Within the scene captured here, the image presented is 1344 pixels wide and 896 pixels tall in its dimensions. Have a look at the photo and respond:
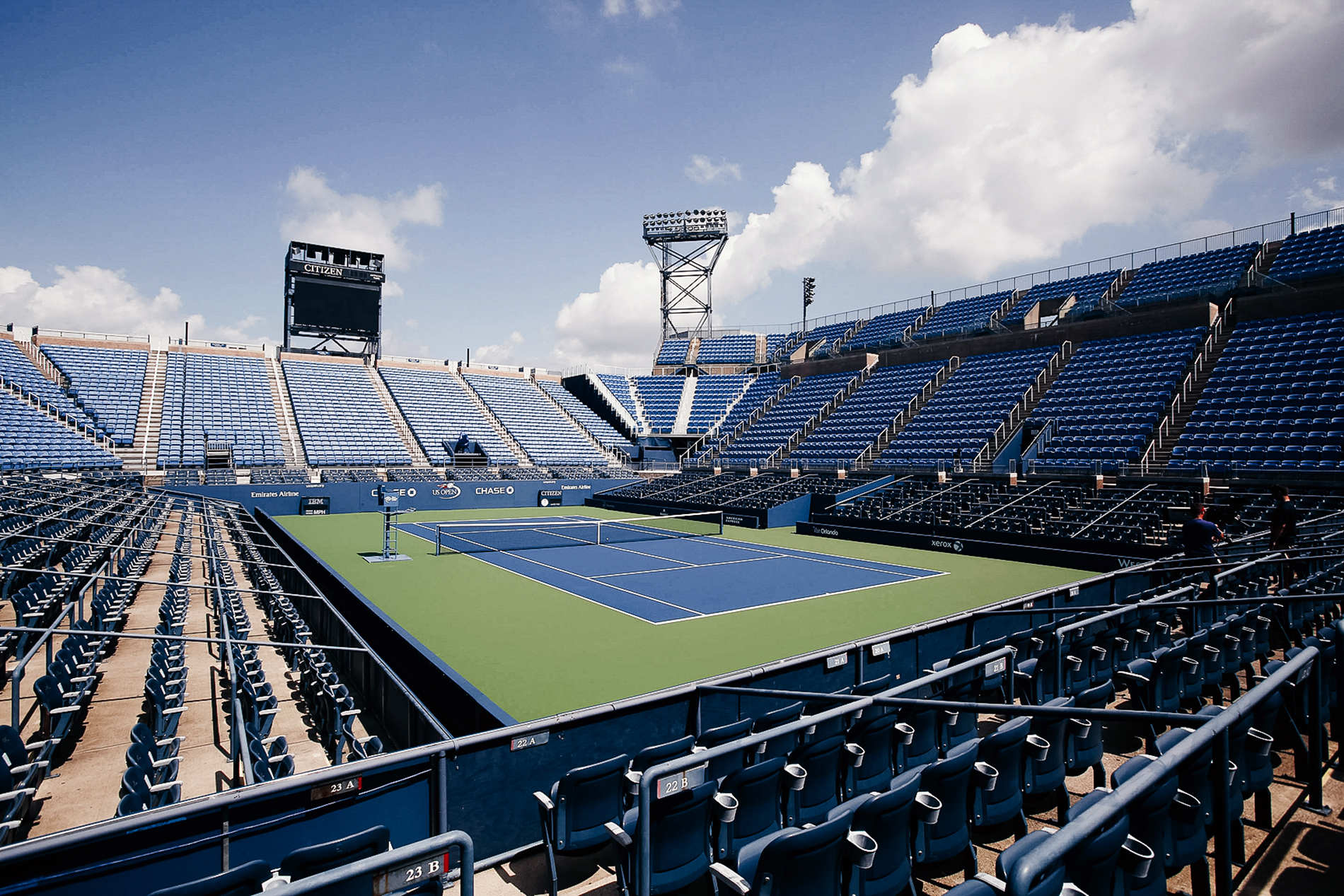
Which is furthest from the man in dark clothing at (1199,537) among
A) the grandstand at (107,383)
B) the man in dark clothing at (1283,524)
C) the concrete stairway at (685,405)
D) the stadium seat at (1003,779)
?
the grandstand at (107,383)

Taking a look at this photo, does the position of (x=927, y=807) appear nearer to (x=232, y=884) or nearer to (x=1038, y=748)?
(x=1038, y=748)

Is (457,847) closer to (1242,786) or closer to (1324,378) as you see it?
(1242,786)

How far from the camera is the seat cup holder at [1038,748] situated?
4.91 metres

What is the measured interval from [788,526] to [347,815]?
27981mm

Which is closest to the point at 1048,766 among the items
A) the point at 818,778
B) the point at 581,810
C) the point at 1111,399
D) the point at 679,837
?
the point at 818,778

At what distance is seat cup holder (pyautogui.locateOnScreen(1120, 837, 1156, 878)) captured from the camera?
2962 millimetres

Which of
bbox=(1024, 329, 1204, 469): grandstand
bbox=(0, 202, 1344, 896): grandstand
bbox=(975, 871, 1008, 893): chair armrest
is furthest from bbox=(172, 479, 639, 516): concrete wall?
bbox=(975, 871, 1008, 893): chair armrest

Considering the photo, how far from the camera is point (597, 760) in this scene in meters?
5.91

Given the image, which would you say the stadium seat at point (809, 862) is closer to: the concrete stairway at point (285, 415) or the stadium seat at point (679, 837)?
the stadium seat at point (679, 837)

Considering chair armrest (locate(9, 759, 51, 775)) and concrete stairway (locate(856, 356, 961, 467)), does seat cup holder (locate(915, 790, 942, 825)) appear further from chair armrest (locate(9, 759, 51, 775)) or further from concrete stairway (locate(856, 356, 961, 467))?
concrete stairway (locate(856, 356, 961, 467))

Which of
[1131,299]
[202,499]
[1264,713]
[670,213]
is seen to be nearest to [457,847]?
[1264,713]

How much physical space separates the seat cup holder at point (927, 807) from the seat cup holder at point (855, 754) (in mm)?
979

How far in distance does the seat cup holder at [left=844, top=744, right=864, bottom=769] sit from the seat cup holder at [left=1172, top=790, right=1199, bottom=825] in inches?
76.7

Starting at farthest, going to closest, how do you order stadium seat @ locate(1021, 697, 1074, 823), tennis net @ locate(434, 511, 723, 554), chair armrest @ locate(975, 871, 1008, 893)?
1. tennis net @ locate(434, 511, 723, 554)
2. stadium seat @ locate(1021, 697, 1074, 823)
3. chair armrest @ locate(975, 871, 1008, 893)
